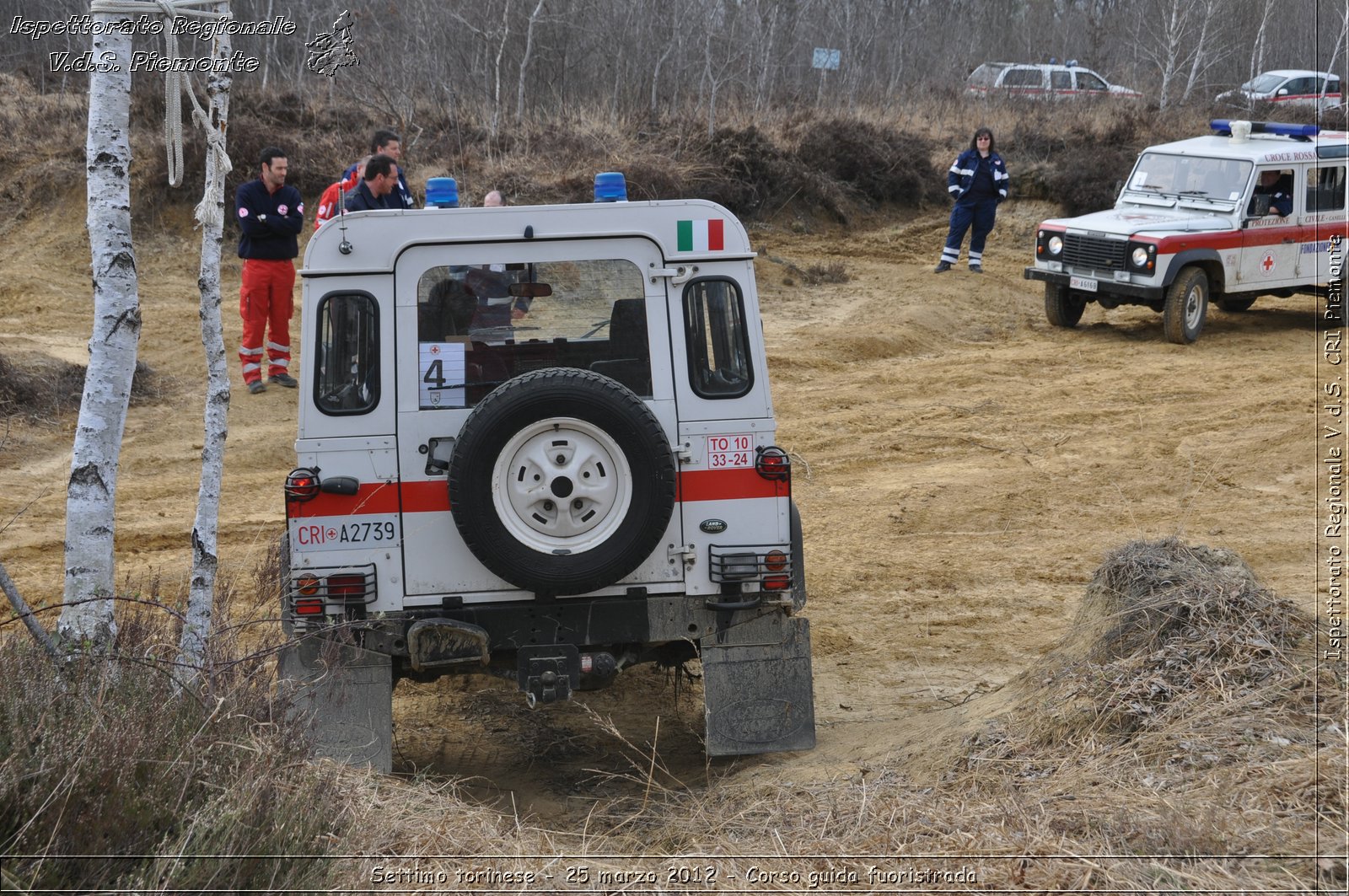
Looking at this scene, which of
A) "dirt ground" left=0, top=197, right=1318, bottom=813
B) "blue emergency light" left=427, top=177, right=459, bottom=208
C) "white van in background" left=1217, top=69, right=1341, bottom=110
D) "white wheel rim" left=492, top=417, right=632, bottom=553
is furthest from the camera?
"white van in background" left=1217, top=69, right=1341, bottom=110

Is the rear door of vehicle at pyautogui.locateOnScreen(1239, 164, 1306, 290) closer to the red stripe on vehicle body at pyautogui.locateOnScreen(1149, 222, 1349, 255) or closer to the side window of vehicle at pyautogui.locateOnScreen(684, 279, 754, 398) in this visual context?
the red stripe on vehicle body at pyautogui.locateOnScreen(1149, 222, 1349, 255)

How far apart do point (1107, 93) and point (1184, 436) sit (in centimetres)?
1911

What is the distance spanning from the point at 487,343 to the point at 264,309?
7.15 metres

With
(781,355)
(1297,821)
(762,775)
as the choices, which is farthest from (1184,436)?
(1297,821)

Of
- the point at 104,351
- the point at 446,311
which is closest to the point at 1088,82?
the point at 446,311

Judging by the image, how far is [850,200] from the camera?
68.9ft

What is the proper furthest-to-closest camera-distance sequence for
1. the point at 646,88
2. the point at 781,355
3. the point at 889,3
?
the point at 889,3 → the point at 646,88 → the point at 781,355

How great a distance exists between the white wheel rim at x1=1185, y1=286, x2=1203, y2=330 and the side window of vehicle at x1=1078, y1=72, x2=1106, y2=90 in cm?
1556

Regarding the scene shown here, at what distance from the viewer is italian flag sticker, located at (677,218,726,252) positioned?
5.14 metres

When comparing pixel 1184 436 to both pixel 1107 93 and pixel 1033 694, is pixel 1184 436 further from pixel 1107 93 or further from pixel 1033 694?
pixel 1107 93

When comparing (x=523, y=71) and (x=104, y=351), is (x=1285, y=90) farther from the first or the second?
(x=104, y=351)

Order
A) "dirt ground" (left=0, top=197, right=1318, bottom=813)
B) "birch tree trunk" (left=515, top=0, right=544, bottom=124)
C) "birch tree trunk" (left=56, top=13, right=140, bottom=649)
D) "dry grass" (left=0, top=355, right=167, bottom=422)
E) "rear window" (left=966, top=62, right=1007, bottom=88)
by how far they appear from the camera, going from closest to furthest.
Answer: "birch tree trunk" (left=56, top=13, right=140, bottom=649) → "dirt ground" (left=0, top=197, right=1318, bottom=813) → "dry grass" (left=0, top=355, right=167, bottom=422) → "birch tree trunk" (left=515, top=0, right=544, bottom=124) → "rear window" (left=966, top=62, right=1007, bottom=88)

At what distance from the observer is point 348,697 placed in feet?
16.7

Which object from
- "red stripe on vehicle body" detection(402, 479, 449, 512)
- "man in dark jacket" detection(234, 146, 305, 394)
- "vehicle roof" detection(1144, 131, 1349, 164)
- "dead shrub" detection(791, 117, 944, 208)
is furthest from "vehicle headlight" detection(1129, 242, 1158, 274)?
"red stripe on vehicle body" detection(402, 479, 449, 512)
